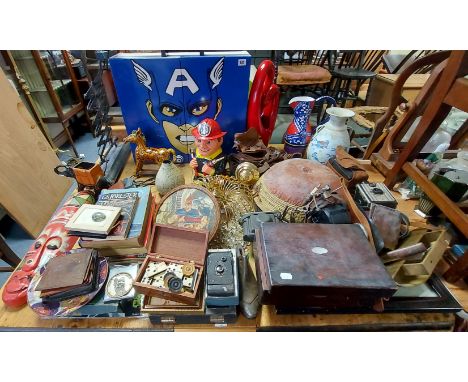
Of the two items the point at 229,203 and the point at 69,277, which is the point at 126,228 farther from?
the point at 229,203

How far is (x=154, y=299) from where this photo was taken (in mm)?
628

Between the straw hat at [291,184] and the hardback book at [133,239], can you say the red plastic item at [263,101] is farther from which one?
the hardback book at [133,239]

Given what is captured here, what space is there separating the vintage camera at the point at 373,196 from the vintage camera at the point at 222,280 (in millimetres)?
489

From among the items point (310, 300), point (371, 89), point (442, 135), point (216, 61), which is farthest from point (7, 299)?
point (371, 89)

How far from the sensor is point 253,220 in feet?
2.54

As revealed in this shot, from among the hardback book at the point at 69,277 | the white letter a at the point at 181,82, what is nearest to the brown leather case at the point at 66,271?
the hardback book at the point at 69,277

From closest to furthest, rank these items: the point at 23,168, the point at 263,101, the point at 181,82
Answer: the point at 181,82 → the point at 263,101 → the point at 23,168

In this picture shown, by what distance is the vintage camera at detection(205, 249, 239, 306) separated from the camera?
1.98ft

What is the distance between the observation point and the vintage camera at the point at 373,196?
31.5 inches

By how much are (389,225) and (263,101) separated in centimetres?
77

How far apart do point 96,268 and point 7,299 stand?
25 cm

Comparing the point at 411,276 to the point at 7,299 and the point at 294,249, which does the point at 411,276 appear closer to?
the point at 294,249

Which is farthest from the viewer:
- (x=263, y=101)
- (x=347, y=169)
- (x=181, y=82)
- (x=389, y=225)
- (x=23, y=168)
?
(x=23, y=168)

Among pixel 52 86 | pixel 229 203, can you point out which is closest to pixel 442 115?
pixel 229 203
